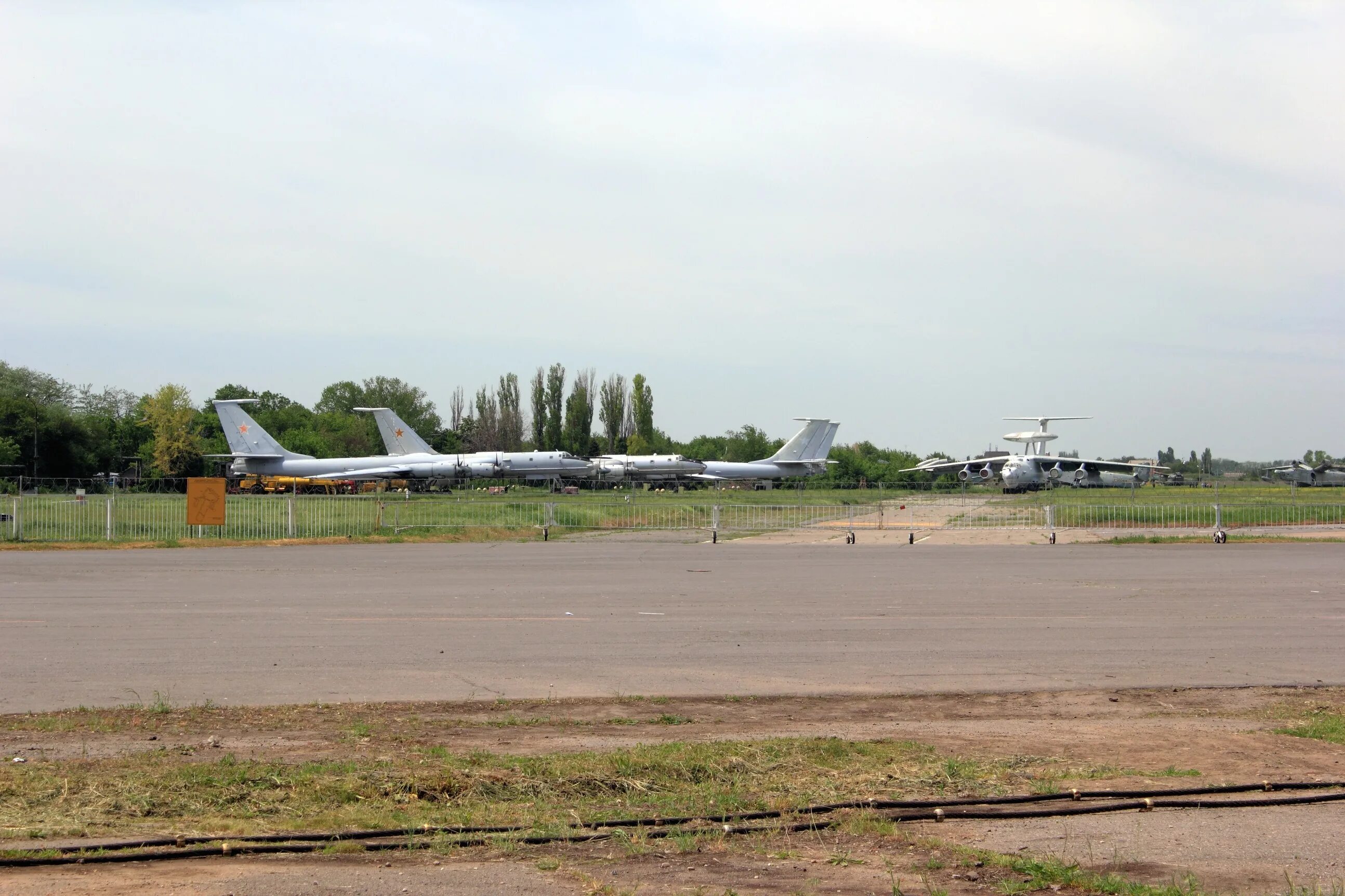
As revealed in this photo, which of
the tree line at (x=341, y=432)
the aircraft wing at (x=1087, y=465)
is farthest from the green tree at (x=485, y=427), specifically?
the aircraft wing at (x=1087, y=465)

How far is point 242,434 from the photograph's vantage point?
6072cm

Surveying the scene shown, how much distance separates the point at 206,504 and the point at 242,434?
109 feet

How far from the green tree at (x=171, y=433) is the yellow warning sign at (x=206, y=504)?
54377 mm

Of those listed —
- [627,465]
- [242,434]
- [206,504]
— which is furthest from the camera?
[627,465]

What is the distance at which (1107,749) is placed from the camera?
769 cm

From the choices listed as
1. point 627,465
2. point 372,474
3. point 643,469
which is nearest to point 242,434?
point 372,474

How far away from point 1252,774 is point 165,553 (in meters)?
24.4

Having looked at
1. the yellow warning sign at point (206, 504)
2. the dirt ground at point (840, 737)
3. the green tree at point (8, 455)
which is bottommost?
the dirt ground at point (840, 737)

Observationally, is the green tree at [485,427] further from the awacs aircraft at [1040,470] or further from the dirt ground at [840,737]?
the dirt ground at [840,737]

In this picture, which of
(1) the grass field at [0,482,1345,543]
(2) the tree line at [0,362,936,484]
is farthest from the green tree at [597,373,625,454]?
(1) the grass field at [0,482,1345,543]

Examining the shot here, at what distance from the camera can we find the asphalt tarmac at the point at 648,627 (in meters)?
10.2

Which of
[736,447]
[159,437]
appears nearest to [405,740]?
[159,437]

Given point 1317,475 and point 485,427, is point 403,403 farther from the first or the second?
point 1317,475

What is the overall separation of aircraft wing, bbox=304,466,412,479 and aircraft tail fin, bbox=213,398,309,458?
9.73ft
